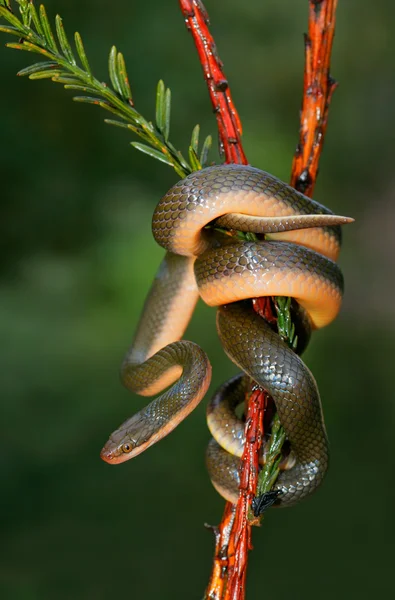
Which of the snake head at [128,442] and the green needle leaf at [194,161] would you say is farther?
the snake head at [128,442]

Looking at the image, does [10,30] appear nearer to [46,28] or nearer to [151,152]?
[46,28]

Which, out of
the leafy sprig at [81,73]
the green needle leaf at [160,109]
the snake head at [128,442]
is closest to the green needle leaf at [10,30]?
the leafy sprig at [81,73]

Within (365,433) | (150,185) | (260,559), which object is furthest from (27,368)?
(365,433)

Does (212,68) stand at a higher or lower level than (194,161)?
higher

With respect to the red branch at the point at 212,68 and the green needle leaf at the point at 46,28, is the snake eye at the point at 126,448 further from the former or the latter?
the green needle leaf at the point at 46,28

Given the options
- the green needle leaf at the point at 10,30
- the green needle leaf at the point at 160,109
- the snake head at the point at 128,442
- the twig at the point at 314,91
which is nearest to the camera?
the green needle leaf at the point at 10,30

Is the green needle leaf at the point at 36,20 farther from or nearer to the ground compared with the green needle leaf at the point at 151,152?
farther from the ground

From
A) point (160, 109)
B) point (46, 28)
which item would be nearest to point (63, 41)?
point (46, 28)
